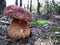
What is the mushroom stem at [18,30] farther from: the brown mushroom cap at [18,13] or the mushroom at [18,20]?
the brown mushroom cap at [18,13]

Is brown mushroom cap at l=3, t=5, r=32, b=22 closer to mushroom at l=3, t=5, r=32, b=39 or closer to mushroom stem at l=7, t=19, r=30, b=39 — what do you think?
mushroom at l=3, t=5, r=32, b=39

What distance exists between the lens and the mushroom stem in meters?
3.14

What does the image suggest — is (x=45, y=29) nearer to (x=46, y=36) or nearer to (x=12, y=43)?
(x=46, y=36)

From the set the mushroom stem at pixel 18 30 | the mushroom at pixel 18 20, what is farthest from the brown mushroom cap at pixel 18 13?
the mushroom stem at pixel 18 30

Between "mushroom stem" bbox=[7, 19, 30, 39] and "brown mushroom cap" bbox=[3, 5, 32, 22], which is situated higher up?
"brown mushroom cap" bbox=[3, 5, 32, 22]

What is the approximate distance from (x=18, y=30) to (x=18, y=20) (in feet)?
0.66

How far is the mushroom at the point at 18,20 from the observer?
3025 millimetres

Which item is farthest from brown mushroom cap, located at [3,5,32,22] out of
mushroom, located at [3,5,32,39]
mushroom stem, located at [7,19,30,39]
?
mushroom stem, located at [7,19,30,39]

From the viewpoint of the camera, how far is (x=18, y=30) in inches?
124

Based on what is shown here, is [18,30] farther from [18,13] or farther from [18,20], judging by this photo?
[18,13]

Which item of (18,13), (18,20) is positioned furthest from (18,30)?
(18,13)

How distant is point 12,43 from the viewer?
9.89 ft

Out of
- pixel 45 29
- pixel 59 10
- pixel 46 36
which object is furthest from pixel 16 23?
pixel 59 10

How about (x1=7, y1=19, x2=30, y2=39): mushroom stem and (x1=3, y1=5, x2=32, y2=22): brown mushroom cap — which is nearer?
(x1=3, y1=5, x2=32, y2=22): brown mushroom cap
